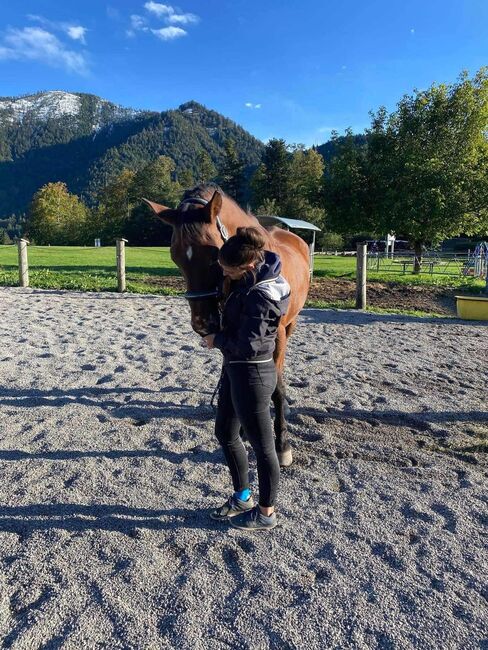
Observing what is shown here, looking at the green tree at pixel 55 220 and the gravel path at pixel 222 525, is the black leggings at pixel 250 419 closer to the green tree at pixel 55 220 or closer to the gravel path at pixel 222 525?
the gravel path at pixel 222 525

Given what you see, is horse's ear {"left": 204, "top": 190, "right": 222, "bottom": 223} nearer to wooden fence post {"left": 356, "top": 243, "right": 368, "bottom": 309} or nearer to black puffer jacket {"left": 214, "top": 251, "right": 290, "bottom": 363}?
black puffer jacket {"left": 214, "top": 251, "right": 290, "bottom": 363}

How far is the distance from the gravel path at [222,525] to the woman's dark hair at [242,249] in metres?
1.65

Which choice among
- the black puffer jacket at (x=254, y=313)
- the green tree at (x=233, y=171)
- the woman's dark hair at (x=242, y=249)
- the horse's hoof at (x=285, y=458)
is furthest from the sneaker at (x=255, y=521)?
the green tree at (x=233, y=171)

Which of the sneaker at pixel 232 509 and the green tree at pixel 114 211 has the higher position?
the green tree at pixel 114 211

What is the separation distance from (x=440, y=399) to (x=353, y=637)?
11.3 feet

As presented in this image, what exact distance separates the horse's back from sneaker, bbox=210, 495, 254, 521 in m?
1.52

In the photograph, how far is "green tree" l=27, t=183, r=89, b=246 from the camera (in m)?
59.8

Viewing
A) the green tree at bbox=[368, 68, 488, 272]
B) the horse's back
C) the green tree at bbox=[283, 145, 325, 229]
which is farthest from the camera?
the green tree at bbox=[283, 145, 325, 229]

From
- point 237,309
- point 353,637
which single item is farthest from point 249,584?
point 237,309

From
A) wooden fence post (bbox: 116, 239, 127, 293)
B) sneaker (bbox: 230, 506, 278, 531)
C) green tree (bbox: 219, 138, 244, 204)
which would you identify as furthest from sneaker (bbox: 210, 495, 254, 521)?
green tree (bbox: 219, 138, 244, 204)

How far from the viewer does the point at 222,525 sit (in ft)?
8.77

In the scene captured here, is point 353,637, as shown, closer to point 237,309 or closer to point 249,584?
point 249,584

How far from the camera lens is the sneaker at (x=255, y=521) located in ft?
8.56

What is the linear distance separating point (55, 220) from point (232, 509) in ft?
225
